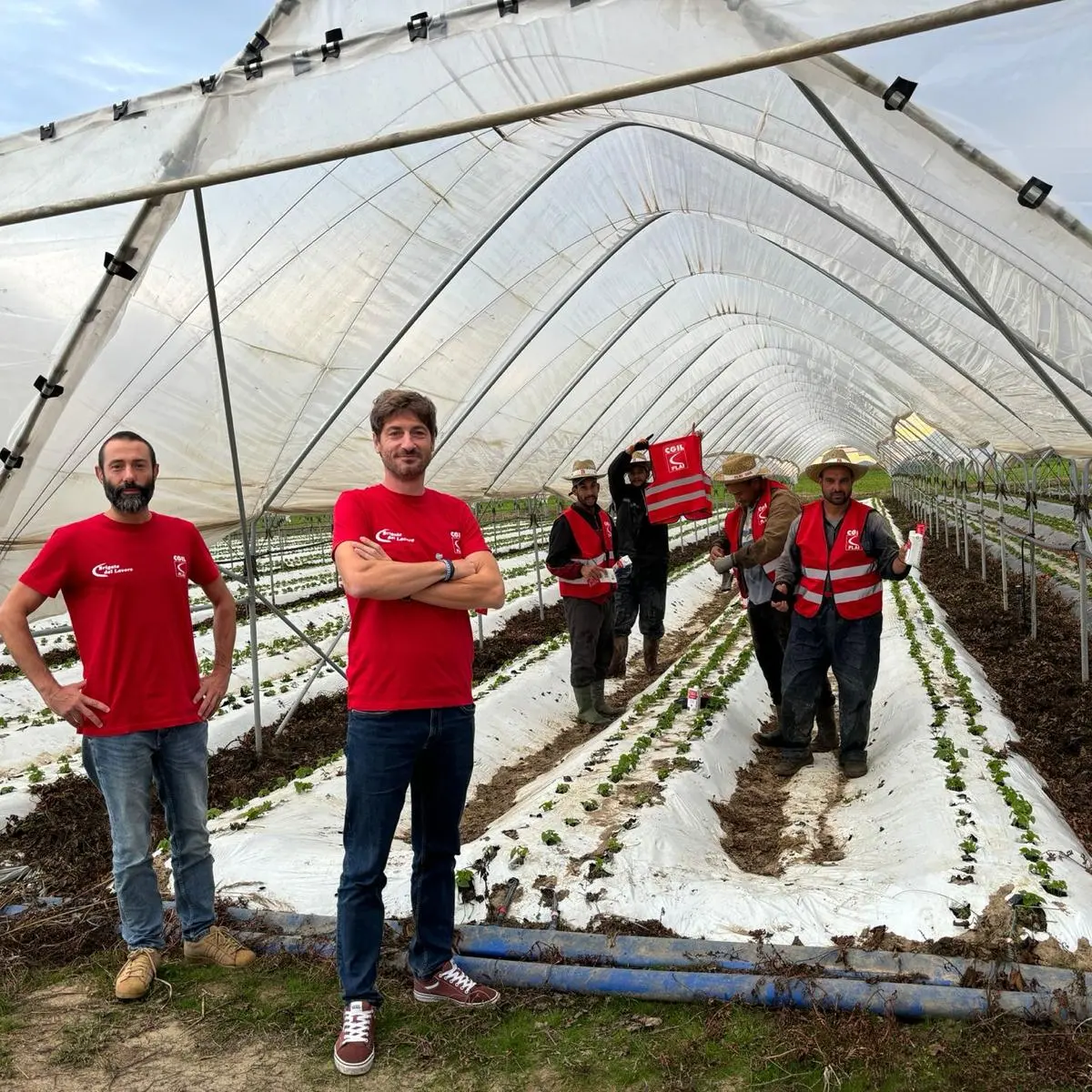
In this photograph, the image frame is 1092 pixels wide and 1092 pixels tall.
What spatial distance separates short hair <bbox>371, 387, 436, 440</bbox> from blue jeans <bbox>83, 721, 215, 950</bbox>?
158cm

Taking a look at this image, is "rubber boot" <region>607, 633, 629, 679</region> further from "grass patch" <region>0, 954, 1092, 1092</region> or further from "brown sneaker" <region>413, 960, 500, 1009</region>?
"brown sneaker" <region>413, 960, 500, 1009</region>

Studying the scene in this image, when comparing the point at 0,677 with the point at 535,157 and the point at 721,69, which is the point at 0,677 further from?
the point at 721,69

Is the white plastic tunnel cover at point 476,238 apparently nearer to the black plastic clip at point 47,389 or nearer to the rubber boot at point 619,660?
the black plastic clip at point 47,389

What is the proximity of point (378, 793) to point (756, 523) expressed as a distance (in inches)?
176

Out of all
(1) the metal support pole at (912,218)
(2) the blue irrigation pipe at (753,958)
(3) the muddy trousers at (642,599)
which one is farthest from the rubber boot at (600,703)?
(1) the metal support pole at (912,218)

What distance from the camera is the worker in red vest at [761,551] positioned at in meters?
6.76

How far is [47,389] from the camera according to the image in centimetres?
443

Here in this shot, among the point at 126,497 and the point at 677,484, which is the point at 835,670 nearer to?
the point at 677,484

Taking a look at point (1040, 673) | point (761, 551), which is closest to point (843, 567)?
point (761, 551)

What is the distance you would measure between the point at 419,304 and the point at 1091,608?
9.54 meters

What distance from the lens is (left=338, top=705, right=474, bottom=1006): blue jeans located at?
10.3 ft

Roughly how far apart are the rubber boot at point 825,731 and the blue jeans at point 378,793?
4.46 meters

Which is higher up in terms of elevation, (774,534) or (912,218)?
(912,218)

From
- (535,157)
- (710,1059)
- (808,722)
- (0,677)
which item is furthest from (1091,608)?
(0,677)
